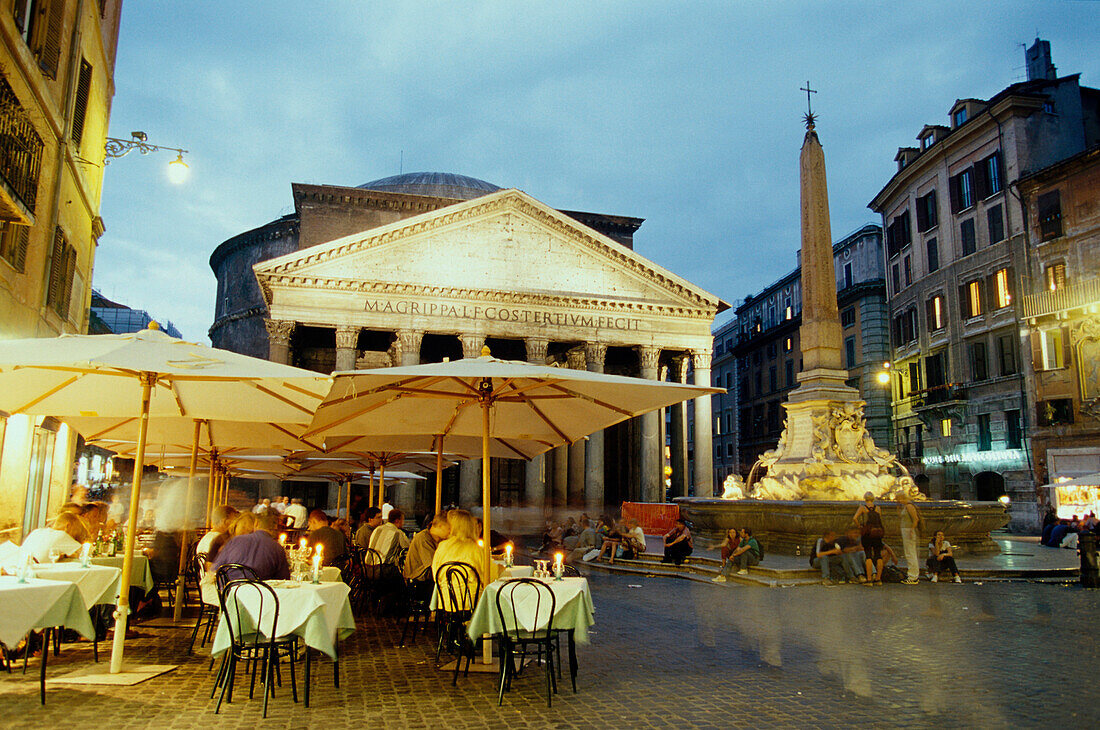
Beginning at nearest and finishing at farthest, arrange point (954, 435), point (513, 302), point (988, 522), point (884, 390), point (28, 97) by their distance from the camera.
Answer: point (28, 97) < point (988, 522) < point (513, 302) < point (954, 435) < point (884, 390)

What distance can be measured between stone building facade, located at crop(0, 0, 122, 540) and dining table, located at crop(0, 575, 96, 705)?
4.14 metres

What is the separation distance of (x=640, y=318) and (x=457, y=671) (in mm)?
22865

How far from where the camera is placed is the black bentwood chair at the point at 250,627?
15.4 feet

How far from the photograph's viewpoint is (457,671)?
5.21 metres

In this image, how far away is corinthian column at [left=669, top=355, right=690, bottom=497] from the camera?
27.8 m

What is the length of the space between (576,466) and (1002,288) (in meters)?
16.7

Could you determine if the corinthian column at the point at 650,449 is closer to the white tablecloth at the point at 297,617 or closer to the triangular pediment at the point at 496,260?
the triangular pediment at the point at 496,260

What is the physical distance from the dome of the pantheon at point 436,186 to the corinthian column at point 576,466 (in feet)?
44.6

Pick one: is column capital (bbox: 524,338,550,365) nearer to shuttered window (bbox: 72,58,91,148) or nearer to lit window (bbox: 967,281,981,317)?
shuttered window (bbox: 72,58,91,148)

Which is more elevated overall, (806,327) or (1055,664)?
(806,327)

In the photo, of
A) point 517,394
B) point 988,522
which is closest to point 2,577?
point 517,394

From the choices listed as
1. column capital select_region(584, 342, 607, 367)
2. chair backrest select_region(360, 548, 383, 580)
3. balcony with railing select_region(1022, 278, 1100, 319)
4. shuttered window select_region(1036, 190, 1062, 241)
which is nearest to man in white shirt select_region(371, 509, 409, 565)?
chair backrest select_region(360, 548, 383, 580)

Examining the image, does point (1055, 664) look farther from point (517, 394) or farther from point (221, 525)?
point (221, 525)

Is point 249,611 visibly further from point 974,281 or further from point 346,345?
point 974,281
